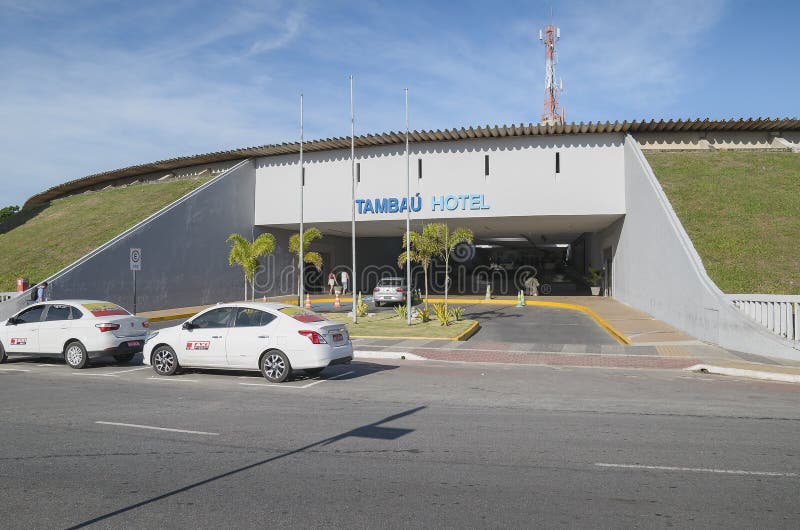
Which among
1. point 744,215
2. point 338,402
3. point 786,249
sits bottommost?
point 338,402

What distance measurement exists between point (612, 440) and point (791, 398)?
16.0ft

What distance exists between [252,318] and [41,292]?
15353 millimetres

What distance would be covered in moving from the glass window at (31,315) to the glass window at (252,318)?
559 centimetres

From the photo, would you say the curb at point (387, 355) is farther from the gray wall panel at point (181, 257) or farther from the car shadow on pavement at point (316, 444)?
the gray wall panel at point (181, 257)

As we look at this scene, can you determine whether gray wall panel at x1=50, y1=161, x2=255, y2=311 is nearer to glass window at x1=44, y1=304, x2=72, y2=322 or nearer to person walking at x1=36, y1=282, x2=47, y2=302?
person walking at x1=36, y1=282, x2=47, y2=302

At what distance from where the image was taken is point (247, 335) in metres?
11.5

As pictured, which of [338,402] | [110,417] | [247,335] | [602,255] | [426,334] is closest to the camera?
[110,417]

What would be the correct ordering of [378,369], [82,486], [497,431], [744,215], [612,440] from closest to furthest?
1. [82,486]
2. [612,440]
3. [497,431]
4. [378,369]
5. [744,215]

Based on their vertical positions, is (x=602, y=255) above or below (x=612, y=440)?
above

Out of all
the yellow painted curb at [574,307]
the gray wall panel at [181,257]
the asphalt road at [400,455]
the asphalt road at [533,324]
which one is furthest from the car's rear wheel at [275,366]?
the gray wall panel at [181,257]

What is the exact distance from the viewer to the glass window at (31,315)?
1388 cm

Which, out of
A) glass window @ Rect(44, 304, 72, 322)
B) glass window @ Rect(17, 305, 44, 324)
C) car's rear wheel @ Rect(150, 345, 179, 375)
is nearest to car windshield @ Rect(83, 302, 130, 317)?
glass window @ Rect(44, 304, 72, 322)

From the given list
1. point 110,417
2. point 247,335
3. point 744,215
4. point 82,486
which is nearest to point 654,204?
point 744,215

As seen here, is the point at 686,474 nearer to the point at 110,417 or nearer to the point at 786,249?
the point at 110,417
